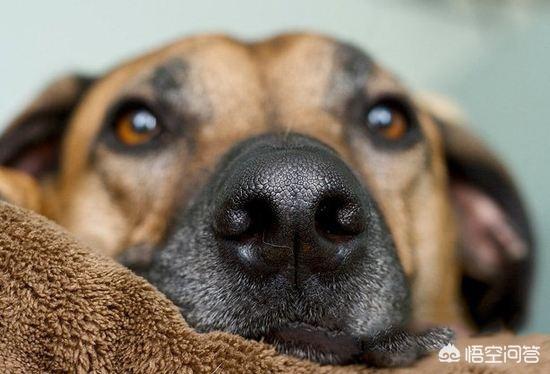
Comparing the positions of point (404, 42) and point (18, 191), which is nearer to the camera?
point (18, 191)

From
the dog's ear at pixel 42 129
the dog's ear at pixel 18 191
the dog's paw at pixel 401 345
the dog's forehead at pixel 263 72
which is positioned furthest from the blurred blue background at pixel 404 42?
the dog's paw at pixel 401 345

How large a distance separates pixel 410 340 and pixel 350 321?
85 mm

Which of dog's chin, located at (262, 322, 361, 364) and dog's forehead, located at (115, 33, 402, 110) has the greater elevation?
dog's forehead, located at (115, 33, 402, 110)

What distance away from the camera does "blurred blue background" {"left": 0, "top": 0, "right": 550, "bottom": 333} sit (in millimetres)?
2295

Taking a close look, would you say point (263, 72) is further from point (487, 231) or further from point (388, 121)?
point (487, 231)

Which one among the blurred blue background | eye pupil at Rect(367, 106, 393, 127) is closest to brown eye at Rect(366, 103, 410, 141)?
eye pupil at Rect(367, 106, 393, 127)

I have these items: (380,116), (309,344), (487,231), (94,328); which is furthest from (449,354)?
(487,231)

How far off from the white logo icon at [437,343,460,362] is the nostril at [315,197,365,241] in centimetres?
17

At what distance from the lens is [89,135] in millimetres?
1407

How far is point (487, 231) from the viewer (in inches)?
65.4

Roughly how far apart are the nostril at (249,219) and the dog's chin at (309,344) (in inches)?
4.8

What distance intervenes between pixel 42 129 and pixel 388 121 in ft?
2.77

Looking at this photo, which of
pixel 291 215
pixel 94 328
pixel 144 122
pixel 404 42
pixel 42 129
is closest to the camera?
pixel 94 328

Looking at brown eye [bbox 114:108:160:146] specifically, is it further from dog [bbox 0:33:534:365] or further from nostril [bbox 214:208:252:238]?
nostril [bbox 214:208:252:238]
